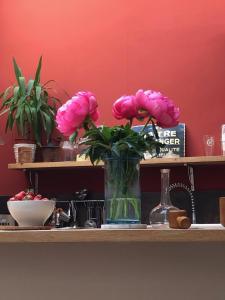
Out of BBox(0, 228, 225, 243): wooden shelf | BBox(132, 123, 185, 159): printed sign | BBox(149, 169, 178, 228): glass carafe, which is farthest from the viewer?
BBox(132, 123, 185, 159): printed sign

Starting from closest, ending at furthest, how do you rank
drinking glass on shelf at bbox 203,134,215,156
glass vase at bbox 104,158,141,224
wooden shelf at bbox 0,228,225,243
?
wooden shelf at bbox 0,228,225,243
glass vase at bbox 104,158,141,224
drinking glass on shelf at bbox 203,134,215,156

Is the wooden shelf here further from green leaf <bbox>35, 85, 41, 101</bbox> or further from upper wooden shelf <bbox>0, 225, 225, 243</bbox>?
green leaf <bbox>35, 85, 41, 101</bbox>

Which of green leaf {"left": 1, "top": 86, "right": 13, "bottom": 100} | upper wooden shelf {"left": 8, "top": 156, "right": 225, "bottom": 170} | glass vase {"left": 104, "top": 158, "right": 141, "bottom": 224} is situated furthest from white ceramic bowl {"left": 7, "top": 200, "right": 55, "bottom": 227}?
green leaf {"left": 1, "top": 86, "right": 13, "bottom": 100}

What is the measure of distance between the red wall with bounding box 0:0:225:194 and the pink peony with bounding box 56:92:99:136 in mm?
2525

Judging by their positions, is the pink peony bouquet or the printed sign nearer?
the pink peony bouquet

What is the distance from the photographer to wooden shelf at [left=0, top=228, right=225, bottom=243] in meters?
1.32

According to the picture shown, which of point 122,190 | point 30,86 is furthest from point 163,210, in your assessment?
point 30,86

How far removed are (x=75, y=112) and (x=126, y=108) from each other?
144 millimetres

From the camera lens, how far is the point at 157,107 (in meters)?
1.56

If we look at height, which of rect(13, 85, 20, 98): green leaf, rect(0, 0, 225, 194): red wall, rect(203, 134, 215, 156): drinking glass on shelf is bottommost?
rect(203, 134, 215, 156): drinking glass on shelf
